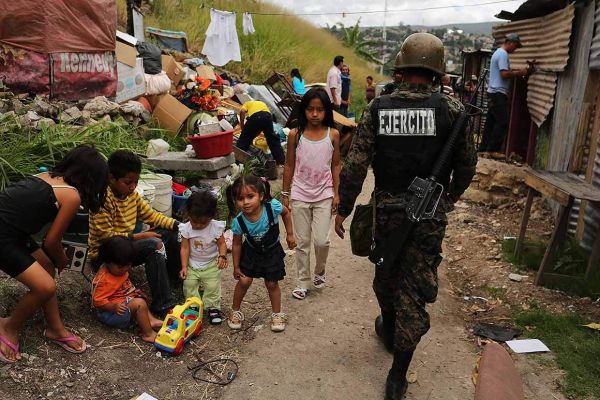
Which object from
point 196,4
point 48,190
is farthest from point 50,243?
point 196,4

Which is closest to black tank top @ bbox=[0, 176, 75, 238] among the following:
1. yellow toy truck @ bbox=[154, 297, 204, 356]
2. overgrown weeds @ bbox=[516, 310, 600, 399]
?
yellow toy truck @ bbox=[154, 297, 204, 356]

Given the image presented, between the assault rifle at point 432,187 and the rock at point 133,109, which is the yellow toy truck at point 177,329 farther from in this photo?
the rock at point 133,109

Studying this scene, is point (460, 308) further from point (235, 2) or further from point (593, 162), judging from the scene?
point (235, 2)

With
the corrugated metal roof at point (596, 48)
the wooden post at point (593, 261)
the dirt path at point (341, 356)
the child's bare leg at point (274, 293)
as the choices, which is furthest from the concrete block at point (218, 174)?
the corrugated metal roof at point (596, 48)

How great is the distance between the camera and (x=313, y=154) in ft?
14.4

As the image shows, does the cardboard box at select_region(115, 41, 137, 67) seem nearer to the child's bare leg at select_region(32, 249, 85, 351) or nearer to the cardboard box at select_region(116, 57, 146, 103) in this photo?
the cardboard box at select_region(116, 57, 146, 103)

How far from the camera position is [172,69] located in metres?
10.7

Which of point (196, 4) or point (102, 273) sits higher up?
point (196, 4)

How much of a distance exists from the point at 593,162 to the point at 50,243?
17.2 ft

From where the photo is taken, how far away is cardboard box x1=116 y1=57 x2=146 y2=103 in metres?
8.52

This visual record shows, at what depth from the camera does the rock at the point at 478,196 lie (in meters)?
7.69

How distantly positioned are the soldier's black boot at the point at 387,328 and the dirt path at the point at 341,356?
0.07 meters

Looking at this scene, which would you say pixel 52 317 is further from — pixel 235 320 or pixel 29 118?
pixel 29 118

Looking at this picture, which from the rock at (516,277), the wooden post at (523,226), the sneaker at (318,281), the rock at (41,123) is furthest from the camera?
the rock at (41,123)
